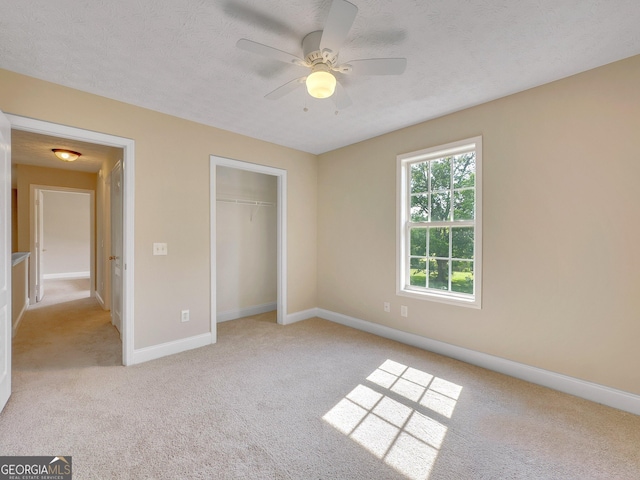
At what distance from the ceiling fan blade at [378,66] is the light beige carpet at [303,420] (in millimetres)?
2343

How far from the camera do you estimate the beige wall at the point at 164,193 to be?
2.58 metres

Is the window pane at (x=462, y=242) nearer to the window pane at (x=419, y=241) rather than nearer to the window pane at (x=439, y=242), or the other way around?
the window pane at (x=439, y=242)

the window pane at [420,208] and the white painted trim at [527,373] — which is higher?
the window pane at [420,208]

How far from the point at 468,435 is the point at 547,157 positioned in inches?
88.0

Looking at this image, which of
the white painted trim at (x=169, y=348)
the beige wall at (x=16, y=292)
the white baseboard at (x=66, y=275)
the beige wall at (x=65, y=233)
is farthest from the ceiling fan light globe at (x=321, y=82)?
the white baseboard at (x=66, y=275)

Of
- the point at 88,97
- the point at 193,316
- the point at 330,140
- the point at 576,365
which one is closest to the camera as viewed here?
the point at 576,365

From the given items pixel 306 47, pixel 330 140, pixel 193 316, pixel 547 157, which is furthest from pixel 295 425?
pixel 330 140

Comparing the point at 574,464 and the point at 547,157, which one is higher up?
the point at 547,157

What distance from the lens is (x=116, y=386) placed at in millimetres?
2418

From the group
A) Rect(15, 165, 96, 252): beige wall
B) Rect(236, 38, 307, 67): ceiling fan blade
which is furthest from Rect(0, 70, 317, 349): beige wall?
Rect(15, 165, 96, 252): beige wall

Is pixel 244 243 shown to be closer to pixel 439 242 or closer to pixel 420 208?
pixel 420 208

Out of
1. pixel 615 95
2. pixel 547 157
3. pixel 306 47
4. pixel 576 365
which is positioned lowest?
pixel 576 365

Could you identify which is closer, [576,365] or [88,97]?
[576,365]

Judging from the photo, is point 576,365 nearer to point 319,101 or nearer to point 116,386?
point 319,101
